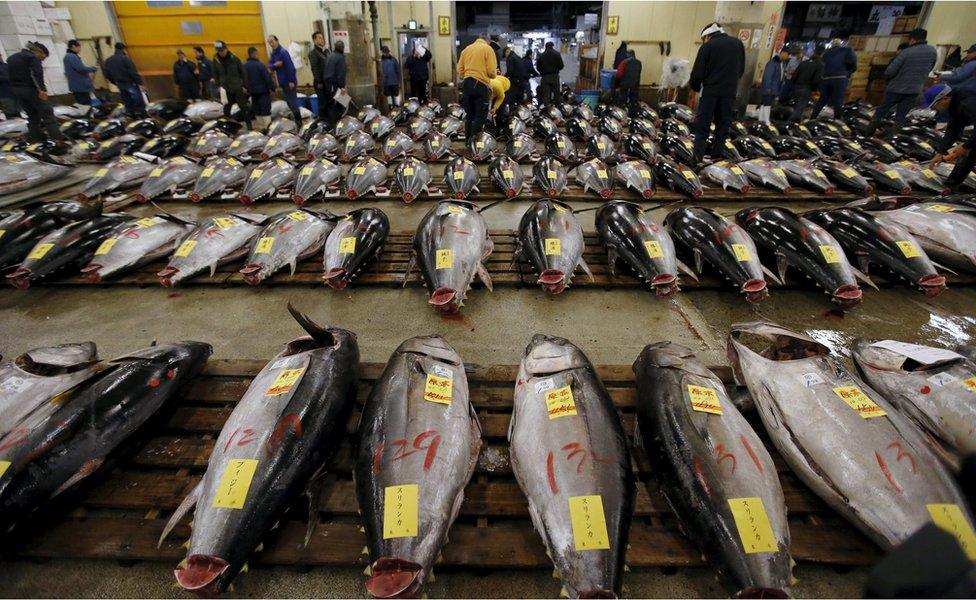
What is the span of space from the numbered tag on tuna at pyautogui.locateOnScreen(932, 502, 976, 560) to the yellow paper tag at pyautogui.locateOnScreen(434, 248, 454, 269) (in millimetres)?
→ 2734

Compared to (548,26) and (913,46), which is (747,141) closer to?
(913,46)

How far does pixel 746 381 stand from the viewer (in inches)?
87.4

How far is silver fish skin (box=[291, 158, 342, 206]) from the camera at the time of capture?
17.9 feet

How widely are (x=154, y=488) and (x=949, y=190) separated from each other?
9.13m

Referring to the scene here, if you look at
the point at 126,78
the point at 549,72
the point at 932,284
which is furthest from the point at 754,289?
the point at 126,78

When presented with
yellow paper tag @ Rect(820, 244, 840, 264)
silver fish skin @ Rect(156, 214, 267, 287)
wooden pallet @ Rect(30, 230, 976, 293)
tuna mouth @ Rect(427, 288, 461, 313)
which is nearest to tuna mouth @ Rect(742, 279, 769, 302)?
wooden pallet @ Rect(30, 230, 976, 293)

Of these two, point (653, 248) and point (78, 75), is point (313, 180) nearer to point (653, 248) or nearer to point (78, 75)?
point (653, 248)

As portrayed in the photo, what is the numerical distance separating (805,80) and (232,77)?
1388cm

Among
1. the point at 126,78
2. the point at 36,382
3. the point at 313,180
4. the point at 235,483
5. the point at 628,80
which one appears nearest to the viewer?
the point at 235,483

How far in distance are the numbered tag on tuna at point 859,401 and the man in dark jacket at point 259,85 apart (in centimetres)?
1197

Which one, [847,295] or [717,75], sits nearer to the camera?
[847,295]

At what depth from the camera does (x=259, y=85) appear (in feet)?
33.7

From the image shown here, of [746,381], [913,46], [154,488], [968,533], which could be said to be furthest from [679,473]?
[913,46]

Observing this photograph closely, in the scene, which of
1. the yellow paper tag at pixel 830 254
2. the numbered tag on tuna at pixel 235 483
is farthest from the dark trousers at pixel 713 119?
the numbered tag on tuna at pixel 235 483
